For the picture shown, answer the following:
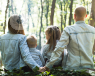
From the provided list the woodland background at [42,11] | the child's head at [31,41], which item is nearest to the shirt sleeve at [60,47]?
the child's head at [31,41]

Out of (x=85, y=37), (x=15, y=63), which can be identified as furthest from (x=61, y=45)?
(x=15, y=63)

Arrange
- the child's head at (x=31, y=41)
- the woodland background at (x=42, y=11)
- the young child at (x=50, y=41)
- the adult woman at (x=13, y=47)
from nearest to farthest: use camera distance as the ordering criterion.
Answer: the adult woman at (x=13, y=47) → the child's head at (x=31, y=41) → the young child at (x=50, y=41) → the woodland background at (x=42, y=11)

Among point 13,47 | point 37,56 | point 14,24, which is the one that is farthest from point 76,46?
point 14,24

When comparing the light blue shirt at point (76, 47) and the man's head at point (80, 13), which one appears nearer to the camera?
the light blue shirt at point (76, 47)

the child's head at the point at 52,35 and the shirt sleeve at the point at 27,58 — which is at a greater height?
the child's head at the point at 52,35

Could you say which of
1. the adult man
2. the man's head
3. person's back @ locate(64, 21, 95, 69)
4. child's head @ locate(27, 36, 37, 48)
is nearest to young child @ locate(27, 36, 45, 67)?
child's head @ locate(27, 36, 37, 48)

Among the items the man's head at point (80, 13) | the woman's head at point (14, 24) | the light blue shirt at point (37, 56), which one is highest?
the man's head at point (80, 13)

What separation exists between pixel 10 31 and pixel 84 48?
66.6 inches

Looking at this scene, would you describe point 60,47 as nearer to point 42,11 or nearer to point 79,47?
point 79,47

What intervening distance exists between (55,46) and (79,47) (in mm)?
471

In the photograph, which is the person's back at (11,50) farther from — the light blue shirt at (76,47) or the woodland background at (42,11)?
the woodland background at (42,11)

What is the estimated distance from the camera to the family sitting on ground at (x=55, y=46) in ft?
7.73

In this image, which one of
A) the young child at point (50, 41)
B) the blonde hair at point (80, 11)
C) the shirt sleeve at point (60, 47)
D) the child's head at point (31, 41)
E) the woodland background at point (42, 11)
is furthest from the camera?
the woodland background at point (42, 11)

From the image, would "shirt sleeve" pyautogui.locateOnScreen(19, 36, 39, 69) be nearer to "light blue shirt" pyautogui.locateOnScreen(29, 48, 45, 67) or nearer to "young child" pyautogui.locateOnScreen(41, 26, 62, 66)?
"light blue shirt" pyautogui.locateOnScreen(29, 48, 45, 67)
